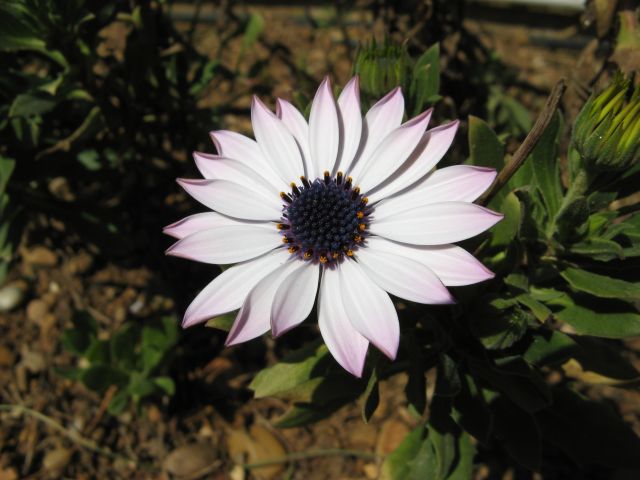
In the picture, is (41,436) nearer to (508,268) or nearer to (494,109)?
(508,268)

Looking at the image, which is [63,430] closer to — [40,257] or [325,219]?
[40,257]

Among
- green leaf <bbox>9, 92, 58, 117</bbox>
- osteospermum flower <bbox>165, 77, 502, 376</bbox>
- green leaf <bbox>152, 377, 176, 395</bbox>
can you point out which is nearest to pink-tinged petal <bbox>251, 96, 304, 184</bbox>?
osteospermum flower <bbox>165, 77, 502, 376</bbox>

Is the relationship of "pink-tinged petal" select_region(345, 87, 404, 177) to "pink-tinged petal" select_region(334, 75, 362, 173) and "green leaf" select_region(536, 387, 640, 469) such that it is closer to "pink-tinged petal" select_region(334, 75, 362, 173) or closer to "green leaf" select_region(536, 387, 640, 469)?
"pink-tinged petal" select_region(334, 75, 362, 173)

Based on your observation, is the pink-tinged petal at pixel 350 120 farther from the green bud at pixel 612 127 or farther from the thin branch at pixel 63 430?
the thin branch at pixel 63 430

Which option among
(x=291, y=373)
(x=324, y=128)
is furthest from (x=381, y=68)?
(x=291, y=373)

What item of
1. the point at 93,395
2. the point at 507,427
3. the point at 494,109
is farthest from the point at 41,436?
the point at 494,109
